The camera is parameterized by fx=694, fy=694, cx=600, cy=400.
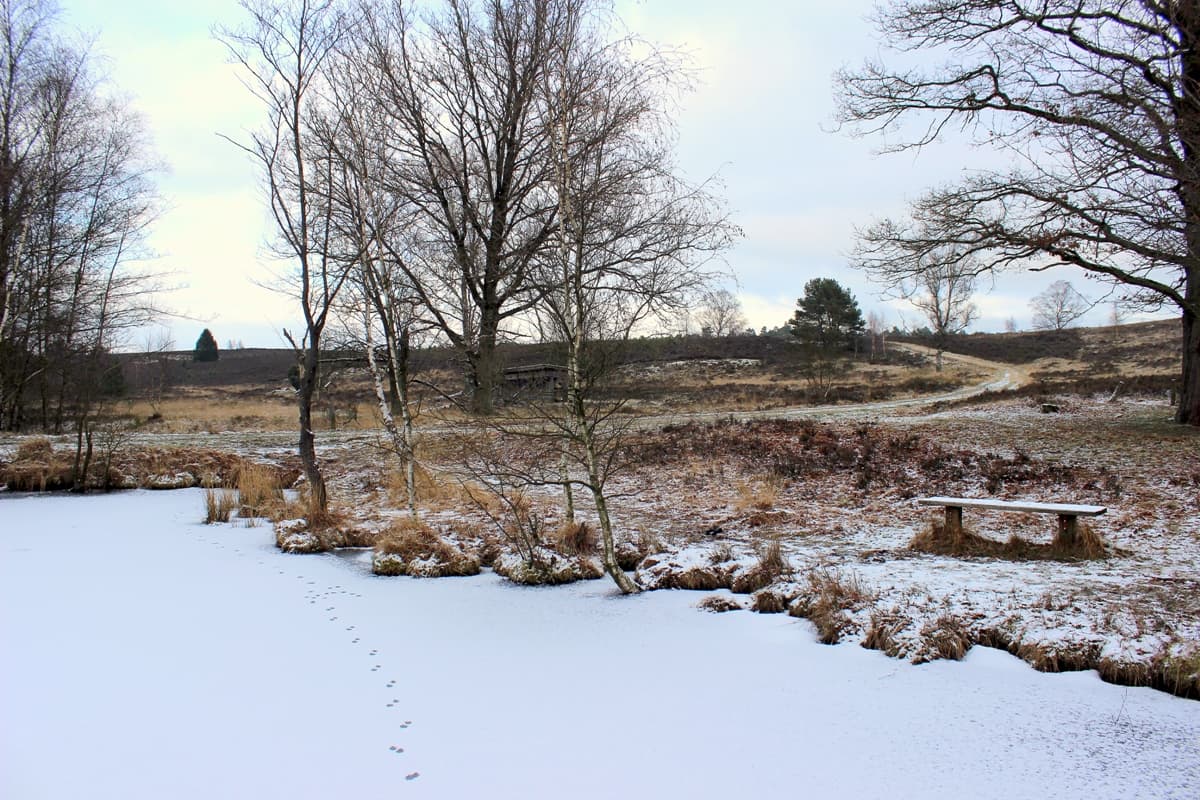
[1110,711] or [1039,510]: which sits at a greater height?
[1039,510]

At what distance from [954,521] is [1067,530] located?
3.63 feet

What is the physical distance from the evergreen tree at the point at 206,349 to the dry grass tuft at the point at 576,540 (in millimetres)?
88110

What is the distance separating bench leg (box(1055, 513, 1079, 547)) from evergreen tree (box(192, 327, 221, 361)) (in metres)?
92.1

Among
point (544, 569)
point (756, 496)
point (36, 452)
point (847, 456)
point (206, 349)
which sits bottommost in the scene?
point (544, 569)

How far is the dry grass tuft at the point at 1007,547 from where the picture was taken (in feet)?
24.3

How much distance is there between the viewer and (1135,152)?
615cm

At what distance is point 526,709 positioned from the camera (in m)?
4.57

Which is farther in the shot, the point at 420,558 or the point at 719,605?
the point at 420,558

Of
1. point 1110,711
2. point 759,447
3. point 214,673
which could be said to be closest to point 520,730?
point 214,673

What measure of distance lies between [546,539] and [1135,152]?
7.21 m

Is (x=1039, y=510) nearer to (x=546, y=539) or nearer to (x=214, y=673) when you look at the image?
(x=546, y=539)

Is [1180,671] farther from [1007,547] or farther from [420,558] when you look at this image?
[420,558]

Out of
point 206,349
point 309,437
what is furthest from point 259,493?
point 206,349

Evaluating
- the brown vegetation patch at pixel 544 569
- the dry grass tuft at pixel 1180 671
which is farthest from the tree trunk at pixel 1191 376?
the brown vegetation patch at pixel 544 569
